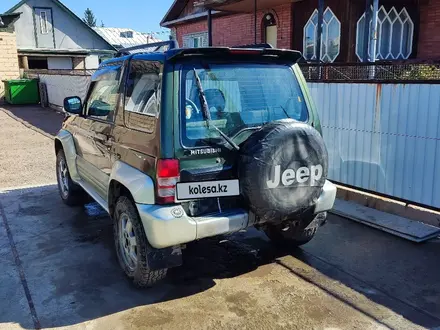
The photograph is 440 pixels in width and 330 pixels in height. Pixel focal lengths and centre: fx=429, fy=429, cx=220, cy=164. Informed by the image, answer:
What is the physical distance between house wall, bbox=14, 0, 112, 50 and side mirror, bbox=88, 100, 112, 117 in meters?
31.2

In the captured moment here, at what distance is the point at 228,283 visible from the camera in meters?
3.79

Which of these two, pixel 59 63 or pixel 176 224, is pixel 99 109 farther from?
pixel 59 63

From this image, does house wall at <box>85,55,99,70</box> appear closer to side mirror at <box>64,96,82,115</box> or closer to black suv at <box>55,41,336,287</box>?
side mirror at <box>64,96,82,115</box>

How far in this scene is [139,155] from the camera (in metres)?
3.49

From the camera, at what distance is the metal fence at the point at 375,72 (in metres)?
5.05

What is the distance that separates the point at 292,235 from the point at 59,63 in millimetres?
32994

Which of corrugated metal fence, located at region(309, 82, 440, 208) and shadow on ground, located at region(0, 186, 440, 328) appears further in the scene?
corrugated metal fence, located at region(309, 82, 440, 208)

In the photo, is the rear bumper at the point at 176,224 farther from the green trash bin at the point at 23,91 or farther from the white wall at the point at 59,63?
the white wall at the point at 59,63

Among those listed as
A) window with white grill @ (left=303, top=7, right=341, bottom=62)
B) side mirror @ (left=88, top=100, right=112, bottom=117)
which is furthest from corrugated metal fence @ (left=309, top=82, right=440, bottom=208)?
window with white grill @ (left=303, top=7, right=341, bottom=62)

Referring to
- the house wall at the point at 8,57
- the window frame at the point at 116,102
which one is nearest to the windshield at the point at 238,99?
the window frame at the point at 116,102

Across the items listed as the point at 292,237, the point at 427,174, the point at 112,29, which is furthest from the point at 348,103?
the point at 112,29

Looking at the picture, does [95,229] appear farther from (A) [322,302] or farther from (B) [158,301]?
(A) [322,302]

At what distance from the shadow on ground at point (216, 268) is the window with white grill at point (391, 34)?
776 cm

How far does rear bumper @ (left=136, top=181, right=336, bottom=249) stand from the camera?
125 inches
